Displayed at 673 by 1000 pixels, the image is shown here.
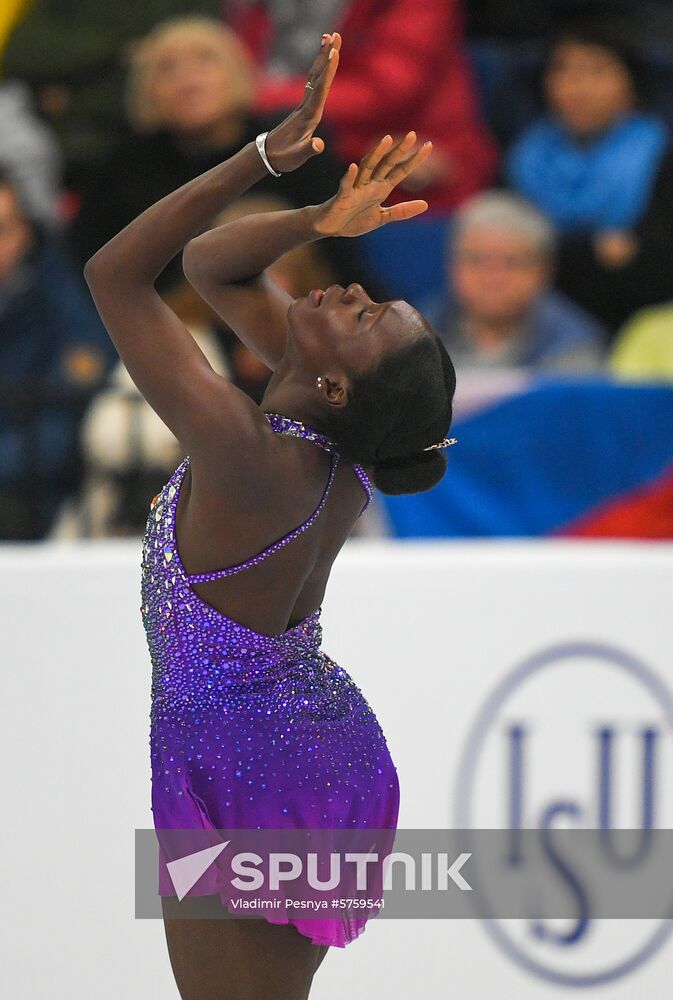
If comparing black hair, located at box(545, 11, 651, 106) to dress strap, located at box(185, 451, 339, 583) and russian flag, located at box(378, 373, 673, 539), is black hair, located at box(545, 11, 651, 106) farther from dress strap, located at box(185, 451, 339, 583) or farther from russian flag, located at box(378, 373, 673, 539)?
dress strap, located at box(185, 451, 339, 583)

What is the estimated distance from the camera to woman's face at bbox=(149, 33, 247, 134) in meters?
5.25

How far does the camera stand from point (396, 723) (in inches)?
141

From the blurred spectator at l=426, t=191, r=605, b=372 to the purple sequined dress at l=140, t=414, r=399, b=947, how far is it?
→ 8.30 ft

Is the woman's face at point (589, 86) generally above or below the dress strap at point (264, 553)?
above

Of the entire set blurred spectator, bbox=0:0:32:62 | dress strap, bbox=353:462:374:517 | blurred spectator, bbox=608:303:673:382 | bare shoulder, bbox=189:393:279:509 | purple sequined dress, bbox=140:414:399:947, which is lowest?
purple sequined dress, bbox=140:414:399:947

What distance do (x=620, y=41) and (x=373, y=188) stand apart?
3.64 metres

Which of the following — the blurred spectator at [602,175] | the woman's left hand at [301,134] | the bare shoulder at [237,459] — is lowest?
the bare shoulder at [237,459]

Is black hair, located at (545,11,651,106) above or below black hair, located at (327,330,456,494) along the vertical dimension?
above

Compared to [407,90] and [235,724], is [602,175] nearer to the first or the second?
[407,90]

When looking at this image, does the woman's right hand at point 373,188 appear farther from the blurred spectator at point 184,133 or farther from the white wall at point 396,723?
the blurred spectator at point 184,133

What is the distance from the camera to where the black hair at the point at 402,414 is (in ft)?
7.80

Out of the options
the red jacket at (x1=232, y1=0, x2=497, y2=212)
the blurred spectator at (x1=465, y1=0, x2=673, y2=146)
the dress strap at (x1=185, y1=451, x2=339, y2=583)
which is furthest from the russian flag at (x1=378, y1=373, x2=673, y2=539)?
the blurred spectator at (x1=465, y1=0, x2=673, y2=146)

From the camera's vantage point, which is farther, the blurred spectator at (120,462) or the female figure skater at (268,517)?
the blurred spectator at (120,462)

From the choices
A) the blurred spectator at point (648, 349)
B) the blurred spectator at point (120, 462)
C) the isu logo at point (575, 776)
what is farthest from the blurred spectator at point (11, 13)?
the isu logo at point (575, 776)
